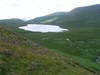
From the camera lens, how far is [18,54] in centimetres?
2133

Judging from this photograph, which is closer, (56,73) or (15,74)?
(15,74)

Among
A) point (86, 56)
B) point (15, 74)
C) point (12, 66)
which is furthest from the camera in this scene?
point (86, 56)

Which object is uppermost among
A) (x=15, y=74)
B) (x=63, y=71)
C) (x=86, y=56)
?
(x=15, y=74)

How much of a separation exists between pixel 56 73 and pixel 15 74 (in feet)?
19.5

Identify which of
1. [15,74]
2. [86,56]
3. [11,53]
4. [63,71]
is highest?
[11,53]

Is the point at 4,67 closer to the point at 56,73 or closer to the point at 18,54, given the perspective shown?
the point at 18,54

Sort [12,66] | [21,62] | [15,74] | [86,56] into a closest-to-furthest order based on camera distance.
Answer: [15,74], [12,66], [21,62], [86,56]

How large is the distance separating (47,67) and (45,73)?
206 centimetres

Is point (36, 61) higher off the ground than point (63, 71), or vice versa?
point (36, 61)

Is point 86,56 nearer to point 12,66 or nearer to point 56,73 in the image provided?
point 56,73

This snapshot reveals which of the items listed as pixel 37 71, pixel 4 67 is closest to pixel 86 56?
pixel 37 71

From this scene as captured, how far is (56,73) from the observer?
61.3 feet

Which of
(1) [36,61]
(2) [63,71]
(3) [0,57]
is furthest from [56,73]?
(3) [0,57]

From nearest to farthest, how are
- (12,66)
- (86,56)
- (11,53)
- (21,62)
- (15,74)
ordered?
(15,74)
(12,66)
(21,62)
(11,53)
(86,56)
